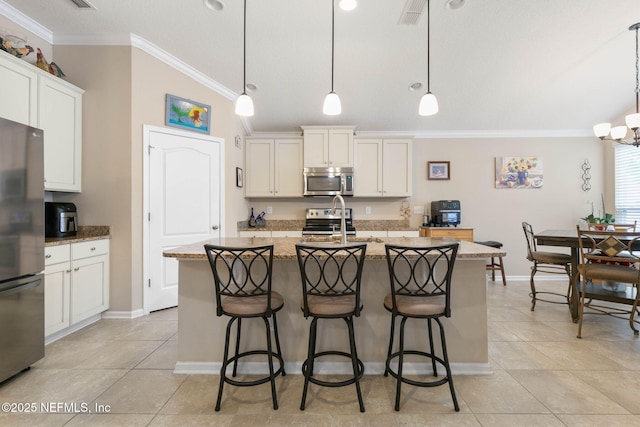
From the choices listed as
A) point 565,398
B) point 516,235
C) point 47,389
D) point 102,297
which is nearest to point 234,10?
point 102,297

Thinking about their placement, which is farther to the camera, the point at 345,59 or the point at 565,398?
the point at 345,59

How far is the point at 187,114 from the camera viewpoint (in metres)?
3.46

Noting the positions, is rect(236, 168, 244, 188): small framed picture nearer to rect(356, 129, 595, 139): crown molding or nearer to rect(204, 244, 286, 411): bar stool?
rect(356, 129, 595, 139): crown molding

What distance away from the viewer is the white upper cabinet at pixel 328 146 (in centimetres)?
457

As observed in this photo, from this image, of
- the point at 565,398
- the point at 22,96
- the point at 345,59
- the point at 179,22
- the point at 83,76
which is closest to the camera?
the point at 565,398

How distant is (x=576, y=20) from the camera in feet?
9.52

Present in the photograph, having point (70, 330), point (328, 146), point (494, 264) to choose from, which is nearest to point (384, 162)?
point (328, 146)

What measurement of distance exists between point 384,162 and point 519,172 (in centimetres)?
232

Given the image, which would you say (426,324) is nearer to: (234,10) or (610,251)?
(610,251)

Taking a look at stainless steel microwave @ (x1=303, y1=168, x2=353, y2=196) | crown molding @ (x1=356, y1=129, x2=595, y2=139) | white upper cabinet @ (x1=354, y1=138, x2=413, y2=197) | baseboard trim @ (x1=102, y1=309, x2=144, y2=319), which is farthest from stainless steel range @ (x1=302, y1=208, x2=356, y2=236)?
baseboard trim @ (x1=102, y1=309, x2=144, y2=319)

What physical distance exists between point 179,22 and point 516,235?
18.1 ft

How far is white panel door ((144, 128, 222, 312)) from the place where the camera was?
321cm

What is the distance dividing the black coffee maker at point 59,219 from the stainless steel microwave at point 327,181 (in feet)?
9.28

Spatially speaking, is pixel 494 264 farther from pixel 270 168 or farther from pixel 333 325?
pixel 270 168
